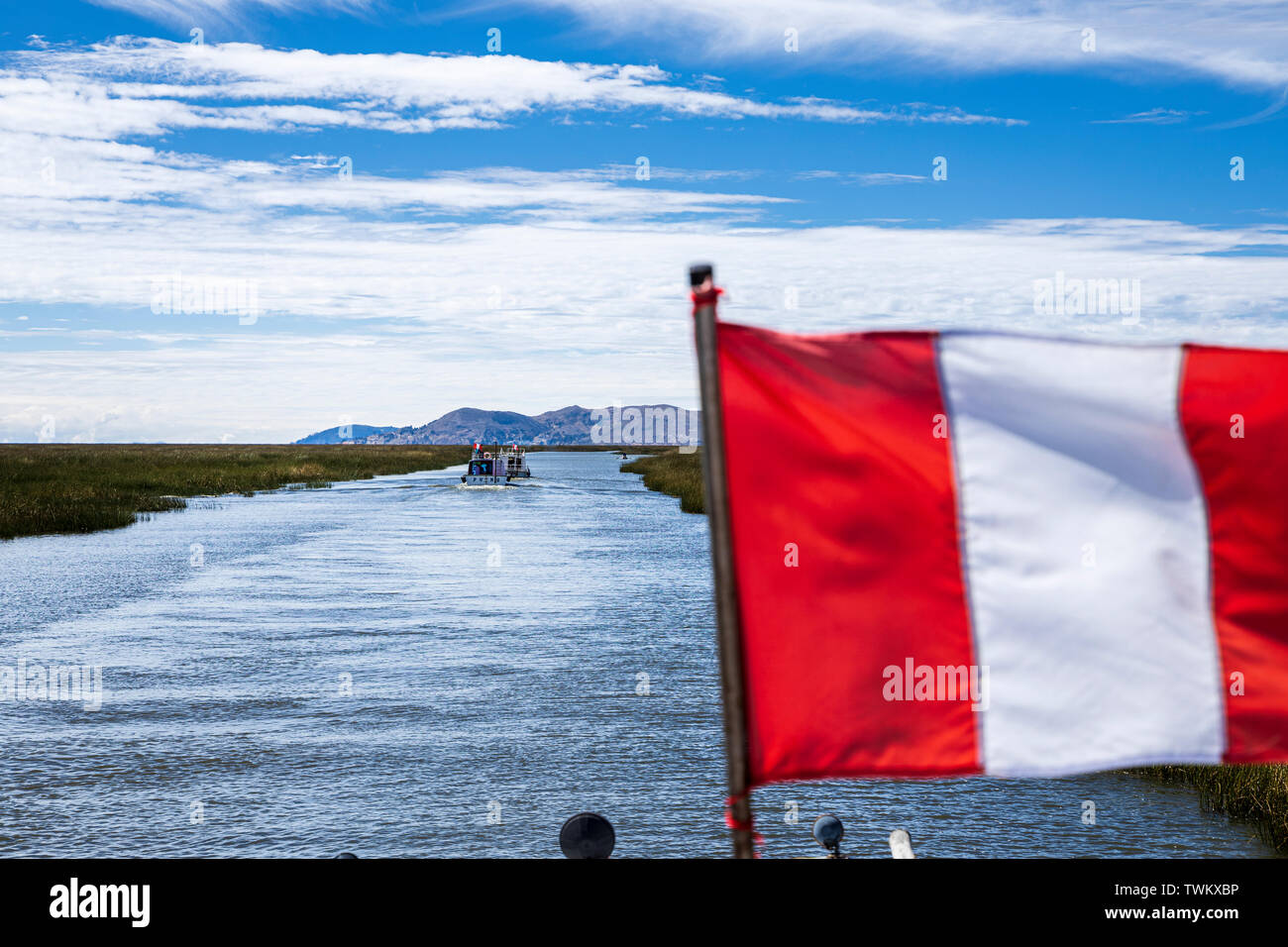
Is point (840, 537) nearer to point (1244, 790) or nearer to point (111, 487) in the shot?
point (1244, 790)

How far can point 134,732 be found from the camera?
16109 millimetres

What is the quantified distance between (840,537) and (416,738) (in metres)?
12.5

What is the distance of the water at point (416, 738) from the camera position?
12.3 m

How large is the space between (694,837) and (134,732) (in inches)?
321

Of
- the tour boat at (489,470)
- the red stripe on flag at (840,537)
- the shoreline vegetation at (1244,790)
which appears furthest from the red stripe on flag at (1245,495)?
the tour boat at (489,470)

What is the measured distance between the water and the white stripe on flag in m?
8.02

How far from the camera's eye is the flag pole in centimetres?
404

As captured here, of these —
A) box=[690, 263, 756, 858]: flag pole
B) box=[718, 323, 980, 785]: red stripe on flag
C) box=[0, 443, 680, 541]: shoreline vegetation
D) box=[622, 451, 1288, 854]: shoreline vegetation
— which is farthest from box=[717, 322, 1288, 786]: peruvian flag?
box=[0, 443, 680, 541]: shoreline vegetation

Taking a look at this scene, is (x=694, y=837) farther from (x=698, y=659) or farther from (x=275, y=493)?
(x=275, y=493)

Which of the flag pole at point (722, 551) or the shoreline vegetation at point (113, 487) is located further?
the shoreline vegetation at point (113, 487)

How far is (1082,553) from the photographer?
4.32 meters

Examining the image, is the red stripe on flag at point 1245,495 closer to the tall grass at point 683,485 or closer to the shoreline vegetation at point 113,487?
the shoreline vegetation at point 113,487

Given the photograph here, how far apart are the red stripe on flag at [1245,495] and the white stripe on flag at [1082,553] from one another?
2.1 inches
